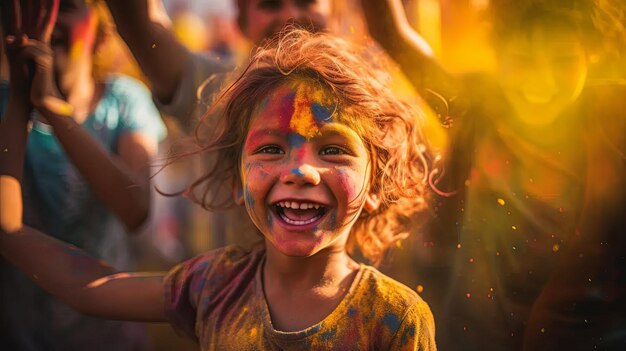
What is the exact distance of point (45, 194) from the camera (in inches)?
76.3

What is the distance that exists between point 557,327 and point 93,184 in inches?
47.6

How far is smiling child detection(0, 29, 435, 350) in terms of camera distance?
1312mm

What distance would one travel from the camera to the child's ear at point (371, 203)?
4.72 ft

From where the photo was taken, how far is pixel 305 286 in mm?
1401

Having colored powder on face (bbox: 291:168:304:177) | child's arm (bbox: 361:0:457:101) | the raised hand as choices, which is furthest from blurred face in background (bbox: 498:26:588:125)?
the raised hand

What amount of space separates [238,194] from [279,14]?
0.64 metres

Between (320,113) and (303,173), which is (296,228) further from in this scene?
(320,113)

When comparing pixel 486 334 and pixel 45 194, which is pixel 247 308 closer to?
pixel 486 334

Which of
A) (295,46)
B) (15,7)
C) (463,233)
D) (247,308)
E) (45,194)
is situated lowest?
(45,194)

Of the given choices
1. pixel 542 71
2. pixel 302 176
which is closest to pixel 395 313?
pixel 302 176

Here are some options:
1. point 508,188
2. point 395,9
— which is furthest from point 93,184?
point 508,188

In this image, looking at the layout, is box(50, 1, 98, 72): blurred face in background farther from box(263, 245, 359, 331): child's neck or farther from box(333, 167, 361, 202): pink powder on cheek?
box(333, 167, 361, 202): pink powder on cheek

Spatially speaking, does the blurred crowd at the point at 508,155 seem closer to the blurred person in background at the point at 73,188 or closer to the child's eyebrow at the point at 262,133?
the blurred person in background at the point at 73,188

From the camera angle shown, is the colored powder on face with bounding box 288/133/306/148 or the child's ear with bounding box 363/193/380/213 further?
the child's ear with bounding box 363/193/380/213
